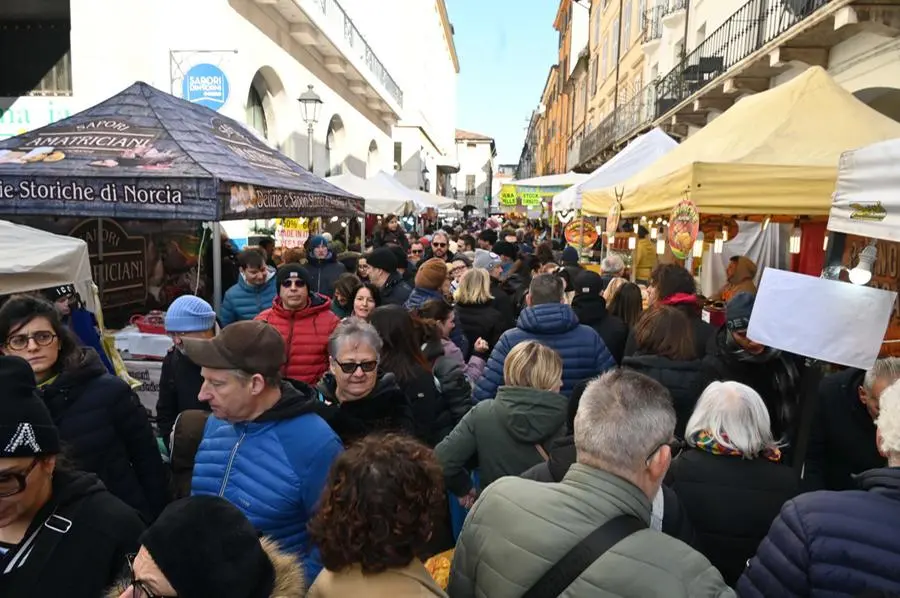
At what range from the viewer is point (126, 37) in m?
11.3

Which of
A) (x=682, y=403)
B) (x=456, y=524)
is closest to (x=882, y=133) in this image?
(x=682, y=403)

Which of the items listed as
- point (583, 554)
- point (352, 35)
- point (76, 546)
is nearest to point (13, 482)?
point (76, 546)

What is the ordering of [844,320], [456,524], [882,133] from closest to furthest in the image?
1. [844,320]
2. [456,524]
3. [882,133]

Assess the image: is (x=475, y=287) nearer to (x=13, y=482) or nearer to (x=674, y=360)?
(x=674, y=360)

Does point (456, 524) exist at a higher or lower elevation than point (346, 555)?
lower

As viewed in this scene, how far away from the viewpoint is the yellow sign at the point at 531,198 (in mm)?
16022

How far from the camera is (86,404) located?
120 inches

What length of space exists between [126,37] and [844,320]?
12.1 meters

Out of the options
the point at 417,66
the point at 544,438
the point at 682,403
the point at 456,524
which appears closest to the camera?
the point at 544,438

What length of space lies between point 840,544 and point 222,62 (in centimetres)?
1171

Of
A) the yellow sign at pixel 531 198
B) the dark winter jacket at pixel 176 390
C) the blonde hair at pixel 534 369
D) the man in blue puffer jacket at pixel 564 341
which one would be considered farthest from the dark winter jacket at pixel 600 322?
the yellow sign at pixel 531 198

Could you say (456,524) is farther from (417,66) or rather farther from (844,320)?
(417,66)

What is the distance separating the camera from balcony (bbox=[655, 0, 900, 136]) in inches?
349

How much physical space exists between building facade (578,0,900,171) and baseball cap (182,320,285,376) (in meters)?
9.42
